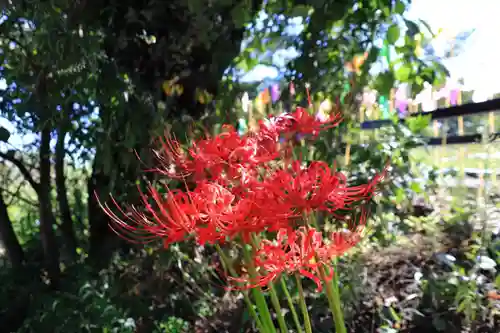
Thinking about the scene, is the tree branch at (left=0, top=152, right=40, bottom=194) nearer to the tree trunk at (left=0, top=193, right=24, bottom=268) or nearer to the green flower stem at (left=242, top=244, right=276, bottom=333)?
the tree trunk at (left=0, top=193, right=24, bottom=268)

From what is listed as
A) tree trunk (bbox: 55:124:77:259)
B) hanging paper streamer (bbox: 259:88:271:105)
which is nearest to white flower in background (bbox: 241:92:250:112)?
hanging paper streamer (bbox: 259:88:271:105)

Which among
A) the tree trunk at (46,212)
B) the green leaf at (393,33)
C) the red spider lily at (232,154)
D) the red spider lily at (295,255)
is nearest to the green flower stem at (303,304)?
the red spider lily at (295,255)

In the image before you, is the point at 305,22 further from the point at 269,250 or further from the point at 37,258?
the point at 37,258

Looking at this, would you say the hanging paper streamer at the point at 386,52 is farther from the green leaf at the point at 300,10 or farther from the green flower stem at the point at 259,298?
Result: the green flower stem at the point at 259,298

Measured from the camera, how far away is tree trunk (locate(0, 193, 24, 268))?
6.54 ft

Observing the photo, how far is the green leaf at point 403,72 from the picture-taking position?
1.47 m

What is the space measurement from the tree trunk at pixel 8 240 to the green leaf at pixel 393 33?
159cm

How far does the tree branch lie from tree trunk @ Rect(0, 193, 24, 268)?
0.44 feet

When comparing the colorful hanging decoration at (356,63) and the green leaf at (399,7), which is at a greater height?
the green leaf at (399,7)

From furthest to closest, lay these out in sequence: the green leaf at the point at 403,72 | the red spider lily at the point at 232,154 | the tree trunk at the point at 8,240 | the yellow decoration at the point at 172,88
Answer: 1. the tree trunk at the point at 8,240
2. the yellow decoration at the point at 172,88
3. the green leaf at the point at 403,72
4. the red spider lily at the point at 232,154

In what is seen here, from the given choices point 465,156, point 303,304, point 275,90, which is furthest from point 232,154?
point 465,156

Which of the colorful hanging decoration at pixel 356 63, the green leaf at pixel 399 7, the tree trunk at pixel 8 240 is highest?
the green leaf at pixel 399 7

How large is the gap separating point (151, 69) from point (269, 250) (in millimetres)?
1122

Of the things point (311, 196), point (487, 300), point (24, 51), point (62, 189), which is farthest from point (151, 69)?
point (487, 300)
